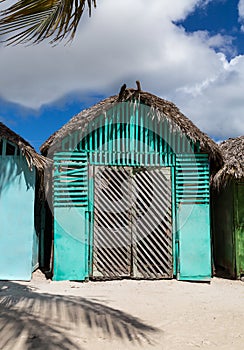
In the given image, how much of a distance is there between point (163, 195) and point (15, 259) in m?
3.21

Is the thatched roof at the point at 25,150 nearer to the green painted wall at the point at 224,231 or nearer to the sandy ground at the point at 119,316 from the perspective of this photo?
the sandy ground at the point at 119,316

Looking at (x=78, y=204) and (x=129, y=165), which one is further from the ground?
(x=129, y=165)

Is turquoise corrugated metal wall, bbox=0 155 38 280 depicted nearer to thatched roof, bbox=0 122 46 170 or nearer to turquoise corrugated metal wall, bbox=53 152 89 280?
thatched roof, bbox=0 122 46 170

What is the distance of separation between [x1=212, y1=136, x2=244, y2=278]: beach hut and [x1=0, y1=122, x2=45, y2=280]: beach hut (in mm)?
3833

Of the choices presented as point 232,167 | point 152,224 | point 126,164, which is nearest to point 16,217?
point 126,164

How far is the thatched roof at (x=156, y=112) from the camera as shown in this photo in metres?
7.51

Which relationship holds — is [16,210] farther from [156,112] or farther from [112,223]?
[156,112]

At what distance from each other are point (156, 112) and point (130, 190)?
5.62 ft

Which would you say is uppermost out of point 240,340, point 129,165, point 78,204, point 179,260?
point 129,165

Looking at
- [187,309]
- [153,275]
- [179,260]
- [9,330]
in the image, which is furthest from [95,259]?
[9,330]

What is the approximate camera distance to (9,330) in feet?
12.9

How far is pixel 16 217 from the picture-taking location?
7227mm

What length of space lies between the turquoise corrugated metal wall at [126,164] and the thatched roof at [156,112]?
4.8 inches

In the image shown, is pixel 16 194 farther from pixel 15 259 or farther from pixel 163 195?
pixel 163 195
